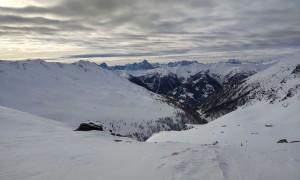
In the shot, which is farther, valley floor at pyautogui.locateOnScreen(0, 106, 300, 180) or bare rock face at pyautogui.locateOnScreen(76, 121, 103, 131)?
bare rock face at pyautogui.locateOnScreen(76, 121, 103, 131)

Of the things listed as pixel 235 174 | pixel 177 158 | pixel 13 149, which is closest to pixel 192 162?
pixel 177 158

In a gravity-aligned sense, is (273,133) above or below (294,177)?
below

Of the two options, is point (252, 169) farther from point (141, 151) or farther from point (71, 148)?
point (71, 148)

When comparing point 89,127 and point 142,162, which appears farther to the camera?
point 89,127

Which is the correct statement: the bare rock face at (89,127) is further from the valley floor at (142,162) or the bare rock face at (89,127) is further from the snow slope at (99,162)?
the valley floor at (142,162)

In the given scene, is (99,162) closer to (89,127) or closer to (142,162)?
(142,162)

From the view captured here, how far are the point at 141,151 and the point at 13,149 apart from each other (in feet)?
25.9

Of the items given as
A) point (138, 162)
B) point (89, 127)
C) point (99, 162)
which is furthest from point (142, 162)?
point (89, 127)

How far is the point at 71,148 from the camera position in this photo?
19.9 meters

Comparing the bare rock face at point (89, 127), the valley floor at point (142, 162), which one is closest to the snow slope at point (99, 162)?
the valley floor at point (142, 162)

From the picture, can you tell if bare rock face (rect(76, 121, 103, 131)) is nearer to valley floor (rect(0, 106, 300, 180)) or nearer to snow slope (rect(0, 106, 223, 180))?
snow slope (rect(0, 106, 223, 180))

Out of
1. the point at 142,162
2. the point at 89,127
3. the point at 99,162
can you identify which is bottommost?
the point at 89,127

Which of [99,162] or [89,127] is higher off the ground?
[99,162]

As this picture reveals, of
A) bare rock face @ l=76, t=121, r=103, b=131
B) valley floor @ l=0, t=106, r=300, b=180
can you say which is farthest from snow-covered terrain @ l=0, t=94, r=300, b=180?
bare rock face @ l=76, t=121, r=103, b=131
